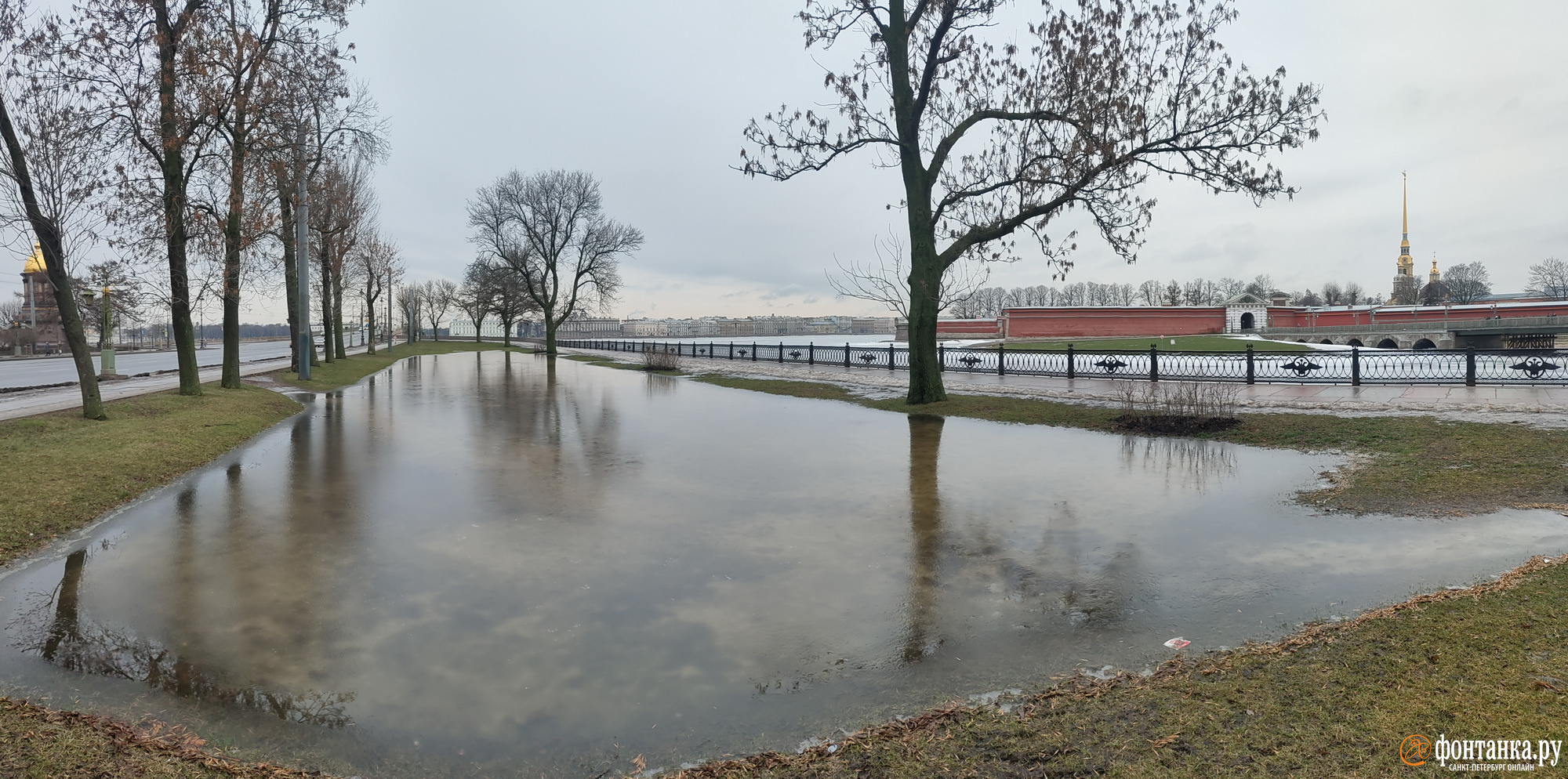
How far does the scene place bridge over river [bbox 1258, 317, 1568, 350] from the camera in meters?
56.1

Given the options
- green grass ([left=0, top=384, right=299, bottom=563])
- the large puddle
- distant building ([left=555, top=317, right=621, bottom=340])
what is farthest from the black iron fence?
distant building ([left=555, top=317, right=621, bottom=340])

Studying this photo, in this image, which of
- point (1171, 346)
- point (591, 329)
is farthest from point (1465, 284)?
point (591, 329)

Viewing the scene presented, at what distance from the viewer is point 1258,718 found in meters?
3.25

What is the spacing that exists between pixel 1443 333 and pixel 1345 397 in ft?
198

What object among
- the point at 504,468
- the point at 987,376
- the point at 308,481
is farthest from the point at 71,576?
the point at 987,376

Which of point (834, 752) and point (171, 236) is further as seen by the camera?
point (171, 236)

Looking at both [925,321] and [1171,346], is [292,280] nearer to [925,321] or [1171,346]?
[925,321]

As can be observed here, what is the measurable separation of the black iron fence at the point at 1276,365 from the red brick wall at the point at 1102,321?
1164 inches

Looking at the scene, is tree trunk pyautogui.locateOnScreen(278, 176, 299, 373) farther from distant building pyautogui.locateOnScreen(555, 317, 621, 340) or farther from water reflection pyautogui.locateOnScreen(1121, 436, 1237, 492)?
distant building pyautogui.locateOnScreen(555, 317, 621, 340)

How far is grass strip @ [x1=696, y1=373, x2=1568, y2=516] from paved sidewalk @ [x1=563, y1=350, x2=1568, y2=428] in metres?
1.24

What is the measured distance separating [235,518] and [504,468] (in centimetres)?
294

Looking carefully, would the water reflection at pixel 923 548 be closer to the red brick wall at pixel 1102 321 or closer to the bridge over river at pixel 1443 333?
the red brick wall at pixel 1102 321

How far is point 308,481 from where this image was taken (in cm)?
880

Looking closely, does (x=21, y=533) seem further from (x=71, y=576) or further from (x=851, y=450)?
(x=851, y=450)
